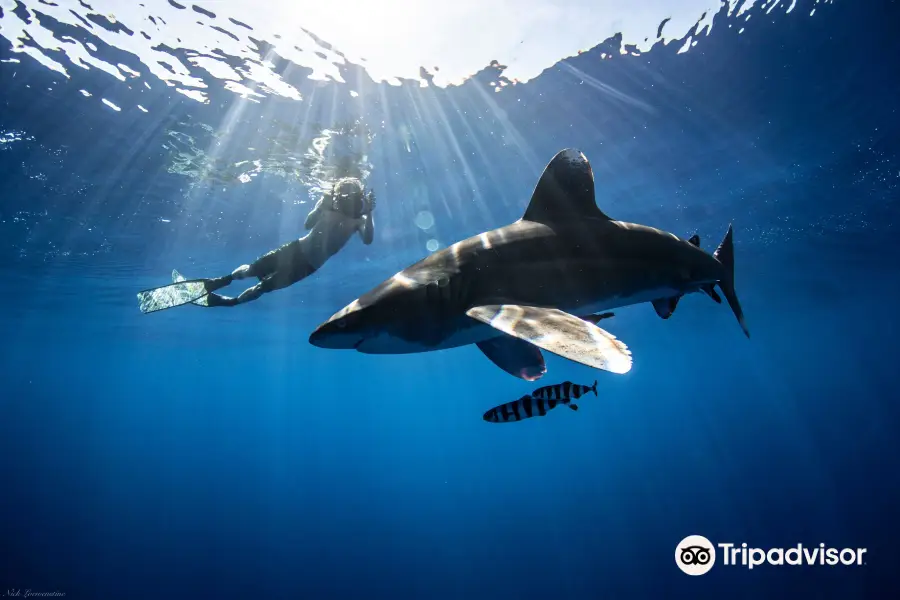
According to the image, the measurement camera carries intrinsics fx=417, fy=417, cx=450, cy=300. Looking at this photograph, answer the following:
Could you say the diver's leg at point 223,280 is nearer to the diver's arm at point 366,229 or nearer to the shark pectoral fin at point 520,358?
the diver's arm at point 366,229

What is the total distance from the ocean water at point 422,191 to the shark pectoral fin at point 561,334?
144 centimetres

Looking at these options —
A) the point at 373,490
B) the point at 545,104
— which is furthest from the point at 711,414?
the point at 545,104

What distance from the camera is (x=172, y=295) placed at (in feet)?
25.7

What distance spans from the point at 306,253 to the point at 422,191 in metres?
6.84

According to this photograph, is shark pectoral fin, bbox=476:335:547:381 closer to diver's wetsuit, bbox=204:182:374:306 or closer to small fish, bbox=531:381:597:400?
small fish, bbox=531:381:597:400

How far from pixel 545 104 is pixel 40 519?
1961 inches

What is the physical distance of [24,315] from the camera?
30.6 m

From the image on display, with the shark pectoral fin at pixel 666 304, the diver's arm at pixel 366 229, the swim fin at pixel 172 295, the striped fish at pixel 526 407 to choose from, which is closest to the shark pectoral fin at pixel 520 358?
the shark pectoral fin at pixel 666 304

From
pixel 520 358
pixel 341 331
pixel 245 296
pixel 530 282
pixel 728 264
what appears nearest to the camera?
pixel 341 331

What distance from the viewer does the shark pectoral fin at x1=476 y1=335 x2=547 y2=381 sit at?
3.78 meters

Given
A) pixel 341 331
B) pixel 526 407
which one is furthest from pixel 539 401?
pixel 341 331

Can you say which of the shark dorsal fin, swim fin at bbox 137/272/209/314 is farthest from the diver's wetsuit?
the shark dorsal fin

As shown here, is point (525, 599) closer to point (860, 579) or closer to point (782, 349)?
point (860, 579)

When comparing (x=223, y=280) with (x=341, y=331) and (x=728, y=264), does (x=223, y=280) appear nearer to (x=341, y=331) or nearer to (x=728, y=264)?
(x=341, y=331)
